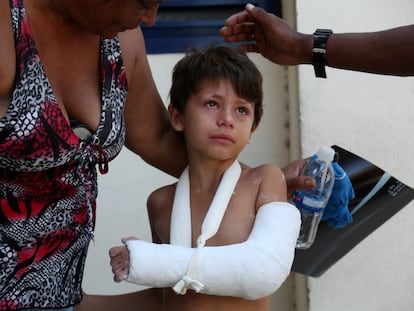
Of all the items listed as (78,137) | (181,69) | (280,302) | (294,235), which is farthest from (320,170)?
(280,302)

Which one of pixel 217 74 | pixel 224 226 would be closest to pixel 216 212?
pixel 224 226

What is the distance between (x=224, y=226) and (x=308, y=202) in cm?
32

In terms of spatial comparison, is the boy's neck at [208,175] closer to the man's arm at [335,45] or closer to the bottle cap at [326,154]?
the bottle cap at [326,154]

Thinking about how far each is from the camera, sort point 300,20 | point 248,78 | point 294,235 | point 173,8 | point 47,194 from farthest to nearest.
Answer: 1. point 173,8
2. point 300,20
3. point 248,78
4. point 294,235
5. point 47,194

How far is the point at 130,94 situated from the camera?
95.3 inches

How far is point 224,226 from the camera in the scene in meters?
2.31

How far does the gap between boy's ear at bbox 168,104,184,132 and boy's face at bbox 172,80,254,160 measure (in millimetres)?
50

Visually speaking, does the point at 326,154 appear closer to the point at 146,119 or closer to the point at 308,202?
the point at 308,202

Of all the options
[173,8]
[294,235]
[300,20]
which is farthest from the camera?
[173,8]

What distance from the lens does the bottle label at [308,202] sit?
2.50 metres

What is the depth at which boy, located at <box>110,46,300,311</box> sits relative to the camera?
2154 millimetres

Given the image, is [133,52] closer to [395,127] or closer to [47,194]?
[47,194]

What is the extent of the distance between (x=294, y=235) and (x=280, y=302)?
57.2 inches

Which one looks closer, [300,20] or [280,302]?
[300,20]
